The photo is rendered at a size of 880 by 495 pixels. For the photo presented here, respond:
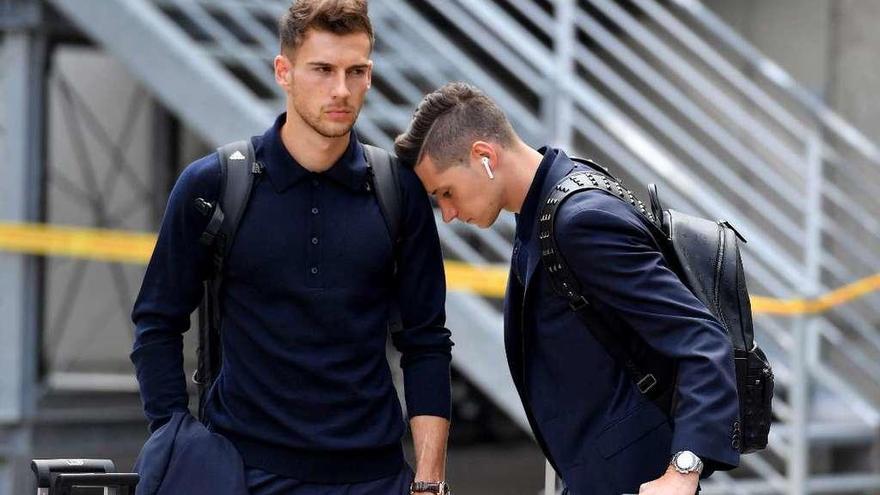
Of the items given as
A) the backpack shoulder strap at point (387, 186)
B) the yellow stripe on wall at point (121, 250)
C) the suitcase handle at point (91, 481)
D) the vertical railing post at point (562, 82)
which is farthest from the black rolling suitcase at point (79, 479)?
the vertical railing post at point (562, 82)

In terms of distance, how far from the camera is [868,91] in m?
8.75

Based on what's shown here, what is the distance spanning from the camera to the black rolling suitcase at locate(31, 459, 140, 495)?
2.81 meters

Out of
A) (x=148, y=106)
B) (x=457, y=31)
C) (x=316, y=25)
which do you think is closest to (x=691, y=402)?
(x=316, y=25)

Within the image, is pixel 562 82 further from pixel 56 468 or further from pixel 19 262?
pixel 56 468

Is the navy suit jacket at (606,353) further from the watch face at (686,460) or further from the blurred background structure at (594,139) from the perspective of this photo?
the blurred background structure at (594,139)

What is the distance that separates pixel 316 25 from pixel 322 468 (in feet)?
3.16

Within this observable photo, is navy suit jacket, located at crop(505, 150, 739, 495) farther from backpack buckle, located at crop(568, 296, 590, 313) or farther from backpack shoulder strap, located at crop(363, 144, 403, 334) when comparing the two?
backpack shoulder strap, located at crop(363, 144, 403, 334)

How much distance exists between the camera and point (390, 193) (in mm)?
3365

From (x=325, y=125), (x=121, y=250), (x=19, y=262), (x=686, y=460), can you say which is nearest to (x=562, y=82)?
(x=121, y=250)

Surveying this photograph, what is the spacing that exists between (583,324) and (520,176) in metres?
0.37

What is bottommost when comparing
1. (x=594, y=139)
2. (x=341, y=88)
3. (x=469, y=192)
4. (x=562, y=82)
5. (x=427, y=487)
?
(x=427, y=487)

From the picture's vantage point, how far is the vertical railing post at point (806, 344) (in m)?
6.68

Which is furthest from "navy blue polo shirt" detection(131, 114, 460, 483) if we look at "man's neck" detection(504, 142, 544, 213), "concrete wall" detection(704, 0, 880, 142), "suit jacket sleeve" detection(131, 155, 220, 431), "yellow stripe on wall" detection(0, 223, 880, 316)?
"concrete wall" detection(704, 0, 880, 142)

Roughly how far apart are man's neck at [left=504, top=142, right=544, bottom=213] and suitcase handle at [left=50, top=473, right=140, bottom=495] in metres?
1.01
